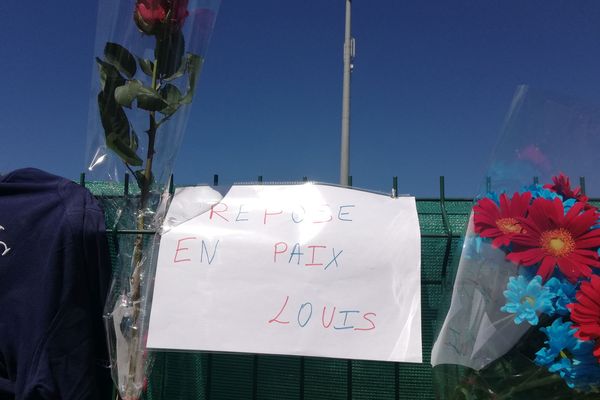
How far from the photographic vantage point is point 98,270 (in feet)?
5.82

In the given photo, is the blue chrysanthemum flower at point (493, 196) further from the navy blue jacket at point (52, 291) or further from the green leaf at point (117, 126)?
the navy blue jacket at point (52, 291)

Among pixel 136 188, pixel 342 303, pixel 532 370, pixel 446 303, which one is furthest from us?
pixel 136 188

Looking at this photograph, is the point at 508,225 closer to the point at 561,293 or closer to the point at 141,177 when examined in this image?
the point at 561,293

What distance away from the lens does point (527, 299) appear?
1232mm

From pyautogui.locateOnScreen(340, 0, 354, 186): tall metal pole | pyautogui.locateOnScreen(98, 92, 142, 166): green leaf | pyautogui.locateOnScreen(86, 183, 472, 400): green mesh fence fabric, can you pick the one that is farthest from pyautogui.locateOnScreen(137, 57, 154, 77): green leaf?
pyautogui.locateOnScreen(340, 0, 354, 186): tall metal pole

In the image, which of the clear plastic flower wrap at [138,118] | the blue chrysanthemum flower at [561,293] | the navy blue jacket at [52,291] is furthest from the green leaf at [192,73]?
the blue chrysanthemum flower at [561,293]

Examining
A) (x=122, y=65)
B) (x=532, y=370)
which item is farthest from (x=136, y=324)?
(x=532, y=370)

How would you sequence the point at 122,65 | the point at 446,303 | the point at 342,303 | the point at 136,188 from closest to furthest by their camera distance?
the point at 446,303 < the point at 342,303 < the point at 122,65 < the point at 136,188

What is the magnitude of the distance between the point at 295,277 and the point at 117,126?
0.82 metres

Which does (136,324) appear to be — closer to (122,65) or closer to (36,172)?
(36,172)

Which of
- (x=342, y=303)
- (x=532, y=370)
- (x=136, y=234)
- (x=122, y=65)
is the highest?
(x=122, y=65)

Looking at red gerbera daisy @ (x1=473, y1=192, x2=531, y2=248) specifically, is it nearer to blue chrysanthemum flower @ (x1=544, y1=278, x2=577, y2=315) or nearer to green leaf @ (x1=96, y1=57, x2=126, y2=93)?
blue chrysanthemum flower @ (x1=544, y1=278, x2=577, y2=315)

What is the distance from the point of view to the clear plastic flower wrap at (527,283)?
Answer: 3.99 feet

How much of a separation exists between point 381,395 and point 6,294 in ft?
4.61
